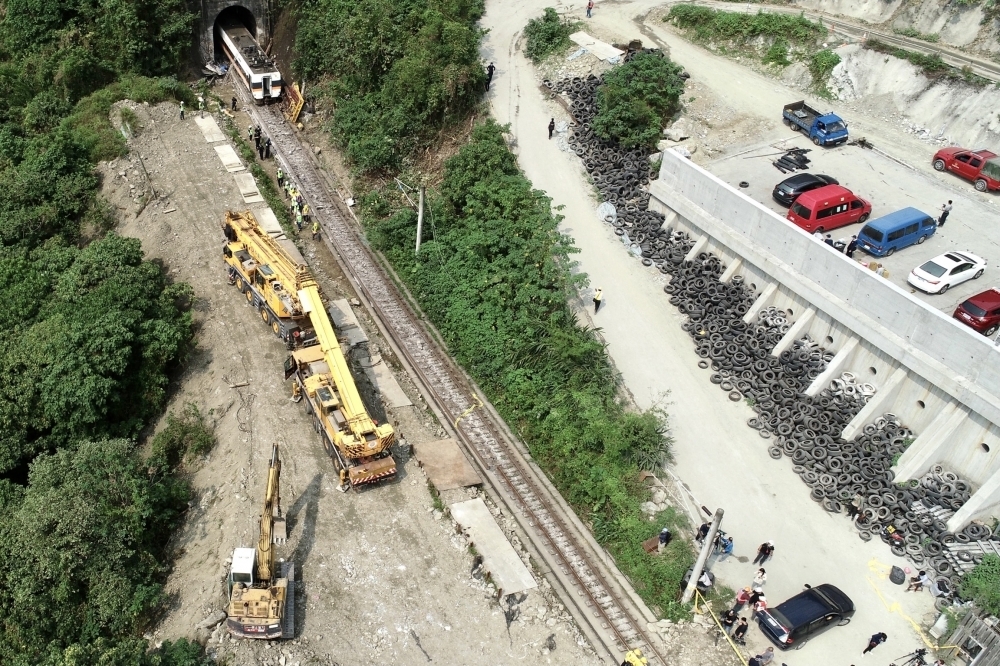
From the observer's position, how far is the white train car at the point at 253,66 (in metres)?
42.5

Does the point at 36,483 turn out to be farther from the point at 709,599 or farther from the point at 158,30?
the point at 158,30

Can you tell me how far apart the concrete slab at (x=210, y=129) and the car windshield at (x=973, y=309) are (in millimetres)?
31827

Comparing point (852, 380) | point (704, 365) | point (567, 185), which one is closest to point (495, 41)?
point (567, 185)

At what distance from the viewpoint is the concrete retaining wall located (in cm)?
2320

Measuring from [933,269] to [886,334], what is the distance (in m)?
2.93

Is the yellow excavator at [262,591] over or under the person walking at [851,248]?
under

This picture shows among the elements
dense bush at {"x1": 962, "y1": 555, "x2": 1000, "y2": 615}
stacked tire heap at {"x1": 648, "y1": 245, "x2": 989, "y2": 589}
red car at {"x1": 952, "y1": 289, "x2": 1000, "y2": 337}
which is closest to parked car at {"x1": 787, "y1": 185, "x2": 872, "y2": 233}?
stacked tire heap at {"x1": 648, "y1": 245, "x2": 989, "y2": 589}

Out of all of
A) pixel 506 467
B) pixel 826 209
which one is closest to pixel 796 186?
pixel 826 209

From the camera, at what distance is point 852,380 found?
26.4 metres

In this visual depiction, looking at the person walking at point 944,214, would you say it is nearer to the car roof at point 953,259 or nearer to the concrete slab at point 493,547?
the car roof at point 953,259

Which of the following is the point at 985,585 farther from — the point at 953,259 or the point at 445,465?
the point at 445,465

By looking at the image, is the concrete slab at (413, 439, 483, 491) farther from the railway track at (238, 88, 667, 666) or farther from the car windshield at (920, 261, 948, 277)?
the car windshield at (920, 261, 948, 277)

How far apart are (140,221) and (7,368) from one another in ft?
35.4

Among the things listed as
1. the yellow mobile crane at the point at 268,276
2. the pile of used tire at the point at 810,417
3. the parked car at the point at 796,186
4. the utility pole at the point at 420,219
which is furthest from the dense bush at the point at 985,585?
the utility pole at the point at 420,219
